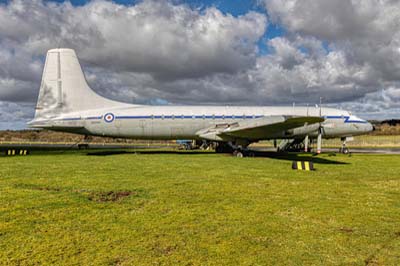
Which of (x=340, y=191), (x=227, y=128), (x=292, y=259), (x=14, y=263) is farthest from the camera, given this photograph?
(x=227, y=128)

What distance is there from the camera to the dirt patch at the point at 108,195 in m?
8.48

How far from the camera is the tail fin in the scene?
76.9 ft

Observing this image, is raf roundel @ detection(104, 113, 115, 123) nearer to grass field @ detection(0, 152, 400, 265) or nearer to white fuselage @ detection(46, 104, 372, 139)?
white fuselage @ detection(46, 104, 372, 139)

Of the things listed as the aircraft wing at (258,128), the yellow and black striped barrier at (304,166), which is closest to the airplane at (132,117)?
the aircraft wing at (258,128)

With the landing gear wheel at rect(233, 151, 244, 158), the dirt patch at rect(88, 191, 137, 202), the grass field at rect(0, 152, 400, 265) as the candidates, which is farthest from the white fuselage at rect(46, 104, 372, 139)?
the dirt patch at rect(88, 191, 137, 202)

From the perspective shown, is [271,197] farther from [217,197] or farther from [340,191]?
[340,191]

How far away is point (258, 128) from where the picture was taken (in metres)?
21.9

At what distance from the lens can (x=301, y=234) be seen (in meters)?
5.77

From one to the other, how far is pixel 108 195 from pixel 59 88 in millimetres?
17515

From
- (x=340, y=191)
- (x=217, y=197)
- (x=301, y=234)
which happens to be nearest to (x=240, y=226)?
(x=301, y=234)

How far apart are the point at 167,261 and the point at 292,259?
1.90 metres

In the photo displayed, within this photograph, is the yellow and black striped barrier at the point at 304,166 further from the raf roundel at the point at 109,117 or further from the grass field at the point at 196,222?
the raf roundel at the point at 109,117

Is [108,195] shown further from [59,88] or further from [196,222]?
[59,88]

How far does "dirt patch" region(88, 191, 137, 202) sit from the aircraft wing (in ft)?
44.4
